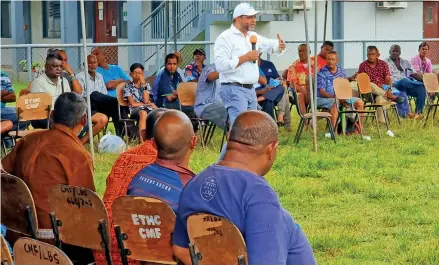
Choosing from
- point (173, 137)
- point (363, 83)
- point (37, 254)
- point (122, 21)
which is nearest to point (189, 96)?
point (363, 83)

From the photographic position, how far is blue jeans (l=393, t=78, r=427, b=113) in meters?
15.8

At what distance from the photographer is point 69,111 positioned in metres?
5.77

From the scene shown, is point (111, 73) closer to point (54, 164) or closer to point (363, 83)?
point (363, 83)

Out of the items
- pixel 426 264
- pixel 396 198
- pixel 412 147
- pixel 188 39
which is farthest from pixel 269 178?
pixel 188 39

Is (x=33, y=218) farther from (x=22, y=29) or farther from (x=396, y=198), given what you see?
(x=22, y=29)

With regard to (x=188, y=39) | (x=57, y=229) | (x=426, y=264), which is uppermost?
(x=188, y=39)

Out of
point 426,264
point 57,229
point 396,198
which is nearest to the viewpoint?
point 57,229

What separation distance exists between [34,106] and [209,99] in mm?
2298

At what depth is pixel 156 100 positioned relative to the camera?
12.9 m

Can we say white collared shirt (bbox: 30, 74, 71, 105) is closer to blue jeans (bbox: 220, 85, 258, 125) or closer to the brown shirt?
blue jeans (bbox: 220, 85, 258, 125)

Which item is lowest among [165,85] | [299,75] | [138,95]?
[138,95]

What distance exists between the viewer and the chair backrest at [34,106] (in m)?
10.8

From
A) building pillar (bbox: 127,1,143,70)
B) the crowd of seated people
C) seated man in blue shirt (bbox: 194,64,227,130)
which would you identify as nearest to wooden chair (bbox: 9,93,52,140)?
the crowd of seated people

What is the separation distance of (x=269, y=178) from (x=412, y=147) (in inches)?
105
